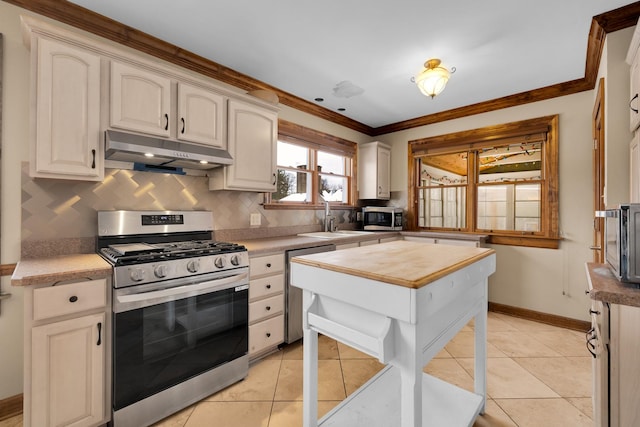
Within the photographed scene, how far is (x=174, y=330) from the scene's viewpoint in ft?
5.80

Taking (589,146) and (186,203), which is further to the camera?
(589,146)

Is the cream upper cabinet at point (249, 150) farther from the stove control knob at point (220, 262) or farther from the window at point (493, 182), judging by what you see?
the window at point (493, 182)

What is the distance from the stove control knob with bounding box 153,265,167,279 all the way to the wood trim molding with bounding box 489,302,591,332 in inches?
145

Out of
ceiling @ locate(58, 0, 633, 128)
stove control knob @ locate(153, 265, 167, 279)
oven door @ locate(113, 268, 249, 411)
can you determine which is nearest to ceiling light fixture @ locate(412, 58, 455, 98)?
ceiling @ locate(58, 0, 633, 128)

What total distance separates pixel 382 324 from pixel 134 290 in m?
1.36

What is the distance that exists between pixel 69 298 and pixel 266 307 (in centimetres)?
130

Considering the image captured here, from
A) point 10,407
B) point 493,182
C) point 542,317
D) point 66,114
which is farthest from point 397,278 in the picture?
point 493,182

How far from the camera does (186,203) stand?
8.25 feet

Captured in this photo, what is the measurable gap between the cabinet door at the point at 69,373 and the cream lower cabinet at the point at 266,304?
98cm

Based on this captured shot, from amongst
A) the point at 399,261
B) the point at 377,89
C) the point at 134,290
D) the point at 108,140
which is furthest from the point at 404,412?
the point at 377,89

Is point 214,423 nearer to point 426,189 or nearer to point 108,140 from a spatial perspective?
point 108,140

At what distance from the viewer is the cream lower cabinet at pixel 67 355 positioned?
1.37 metres

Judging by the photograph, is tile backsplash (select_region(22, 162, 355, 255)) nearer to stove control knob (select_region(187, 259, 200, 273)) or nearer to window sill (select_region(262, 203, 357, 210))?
window sill (select_region(262, 203, 357, 210))

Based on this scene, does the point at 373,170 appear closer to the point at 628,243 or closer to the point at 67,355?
the point at 628,243
